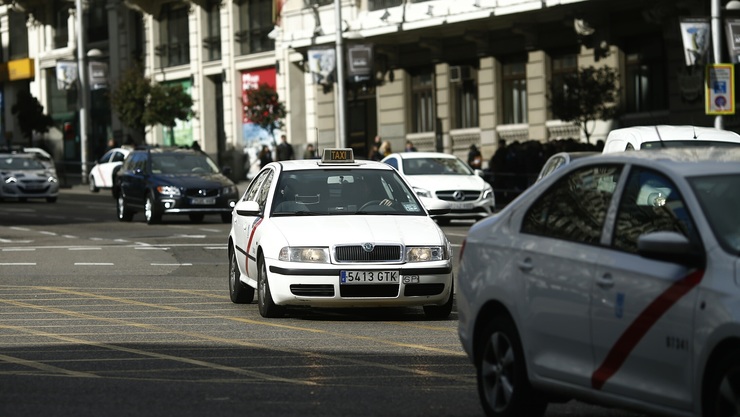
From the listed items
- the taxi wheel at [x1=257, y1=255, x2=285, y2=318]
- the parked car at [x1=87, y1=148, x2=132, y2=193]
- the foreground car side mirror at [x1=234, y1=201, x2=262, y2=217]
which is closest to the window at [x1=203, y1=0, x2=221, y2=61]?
the parked car at [x1=87, y1=148, x2=132, y2=193]

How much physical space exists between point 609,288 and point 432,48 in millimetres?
39331

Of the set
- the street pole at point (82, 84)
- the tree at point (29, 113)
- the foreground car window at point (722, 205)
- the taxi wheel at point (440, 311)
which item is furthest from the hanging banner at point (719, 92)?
the tree at point (29, 113)

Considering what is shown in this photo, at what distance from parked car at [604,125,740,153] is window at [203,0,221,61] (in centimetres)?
3915

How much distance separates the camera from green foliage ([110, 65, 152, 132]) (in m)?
58.1

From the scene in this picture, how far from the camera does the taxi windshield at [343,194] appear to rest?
1531cm

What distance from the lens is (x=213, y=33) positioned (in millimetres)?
59188

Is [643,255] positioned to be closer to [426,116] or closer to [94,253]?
[94,253]

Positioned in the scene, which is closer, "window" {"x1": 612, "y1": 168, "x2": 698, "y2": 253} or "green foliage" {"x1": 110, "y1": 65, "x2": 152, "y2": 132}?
"window" {"x1": 612, "y1": 168, "x2": 698, "y2": 253}

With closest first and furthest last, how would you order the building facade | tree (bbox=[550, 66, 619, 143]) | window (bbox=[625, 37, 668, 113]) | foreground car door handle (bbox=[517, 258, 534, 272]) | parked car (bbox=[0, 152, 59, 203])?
foreground car door handle (bbox=[517, 258, 534, 272])
tree (bbox=[550, 66, 619, 143])
window (bbox=[625, 37, 668, 113])
the building facade
parked car (bbox=[0, 152, 59, 203])

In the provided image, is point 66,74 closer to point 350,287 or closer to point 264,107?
point 264,107

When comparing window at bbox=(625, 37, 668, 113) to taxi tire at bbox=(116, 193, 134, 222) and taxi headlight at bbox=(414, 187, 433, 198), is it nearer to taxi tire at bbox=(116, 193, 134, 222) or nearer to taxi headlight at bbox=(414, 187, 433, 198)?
taxi headlight at bbox=(414, 187, 433, 198)

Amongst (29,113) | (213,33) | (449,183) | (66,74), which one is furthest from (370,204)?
(29,113)

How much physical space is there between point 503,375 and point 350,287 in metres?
5.81

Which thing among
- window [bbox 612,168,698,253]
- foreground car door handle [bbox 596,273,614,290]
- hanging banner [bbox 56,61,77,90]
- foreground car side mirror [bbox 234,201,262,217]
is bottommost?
foreground car door handle [bbox 596,273,614,290]
